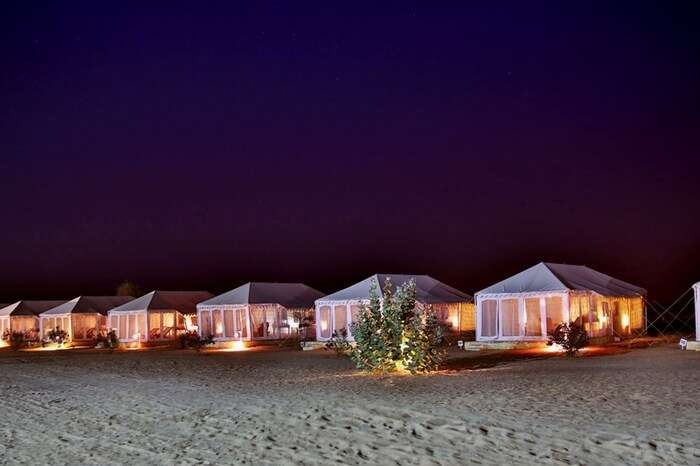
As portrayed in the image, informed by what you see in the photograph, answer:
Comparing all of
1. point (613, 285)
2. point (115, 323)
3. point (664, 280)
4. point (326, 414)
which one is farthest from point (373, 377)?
point (664, 280)

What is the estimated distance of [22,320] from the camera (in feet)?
148

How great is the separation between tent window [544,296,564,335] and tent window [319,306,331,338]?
843 centimetres

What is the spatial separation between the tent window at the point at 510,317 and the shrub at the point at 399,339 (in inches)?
358

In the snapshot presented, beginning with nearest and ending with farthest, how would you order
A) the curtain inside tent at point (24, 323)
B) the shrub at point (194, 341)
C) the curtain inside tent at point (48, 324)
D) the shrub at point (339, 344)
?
the shrub at point (339, 344)
the shrub at point (194, 341)
the curtain inside tent at point (48, 324)
the curtain inside tent at point (24, 323)

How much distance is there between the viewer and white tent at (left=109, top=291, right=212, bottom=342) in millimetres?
34469

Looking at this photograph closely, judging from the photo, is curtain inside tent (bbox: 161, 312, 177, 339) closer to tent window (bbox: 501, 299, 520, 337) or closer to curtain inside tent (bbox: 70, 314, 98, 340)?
curtain inside tent (bbox: 70, 314, 98, 340)

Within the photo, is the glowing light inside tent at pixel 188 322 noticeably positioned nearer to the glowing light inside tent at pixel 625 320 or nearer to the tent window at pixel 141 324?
the tent window at pixel 141 324

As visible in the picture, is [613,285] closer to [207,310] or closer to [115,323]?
[207,310]

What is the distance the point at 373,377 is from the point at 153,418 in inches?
217

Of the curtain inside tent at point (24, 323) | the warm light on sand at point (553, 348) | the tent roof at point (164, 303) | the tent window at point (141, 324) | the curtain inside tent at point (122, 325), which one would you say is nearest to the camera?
the warm light on sand at point (553, 348)

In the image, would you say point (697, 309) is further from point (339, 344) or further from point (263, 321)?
point (263, 321)

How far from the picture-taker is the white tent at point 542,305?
23.6 m

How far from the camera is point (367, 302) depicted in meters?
27.1

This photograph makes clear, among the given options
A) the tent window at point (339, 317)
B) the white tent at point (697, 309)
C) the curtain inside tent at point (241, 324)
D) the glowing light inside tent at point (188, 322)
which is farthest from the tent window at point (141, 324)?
the white tent at point (697, 309)
